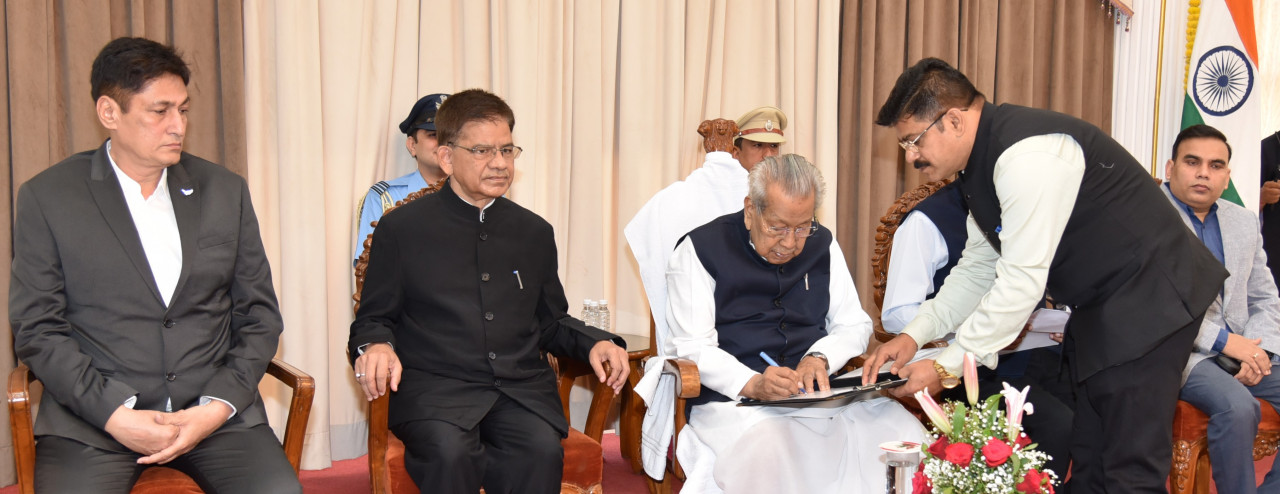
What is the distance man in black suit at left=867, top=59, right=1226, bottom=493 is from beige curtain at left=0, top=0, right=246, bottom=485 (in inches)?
107

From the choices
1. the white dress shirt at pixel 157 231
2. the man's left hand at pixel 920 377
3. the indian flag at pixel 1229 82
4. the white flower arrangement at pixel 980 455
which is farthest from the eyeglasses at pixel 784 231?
the indian flag at pixel 1229 82

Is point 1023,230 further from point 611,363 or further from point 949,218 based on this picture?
point 611,363

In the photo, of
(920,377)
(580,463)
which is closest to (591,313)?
(580,463)

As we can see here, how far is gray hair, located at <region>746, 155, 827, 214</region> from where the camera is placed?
2.90m

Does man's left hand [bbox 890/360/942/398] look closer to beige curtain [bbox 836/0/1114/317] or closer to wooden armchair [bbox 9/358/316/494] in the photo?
wooden armchair [bbox 9/358/316/494]

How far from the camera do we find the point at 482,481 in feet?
8.95

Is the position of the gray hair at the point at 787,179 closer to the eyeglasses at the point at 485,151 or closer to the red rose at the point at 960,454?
the eyeglasses at the point at 485,151

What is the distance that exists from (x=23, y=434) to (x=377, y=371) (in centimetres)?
86

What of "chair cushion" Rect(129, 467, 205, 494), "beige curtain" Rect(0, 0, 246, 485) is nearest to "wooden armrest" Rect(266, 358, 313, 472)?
"chair cushion" Rect(129, 467, 205, 494)

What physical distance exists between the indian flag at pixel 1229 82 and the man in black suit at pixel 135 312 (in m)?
5.10

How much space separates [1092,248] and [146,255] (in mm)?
2588

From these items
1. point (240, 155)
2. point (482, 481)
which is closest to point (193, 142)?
point (240, 155)

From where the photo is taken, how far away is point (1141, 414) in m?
2.54

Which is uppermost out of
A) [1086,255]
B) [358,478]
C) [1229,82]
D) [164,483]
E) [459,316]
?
[1229,82]
